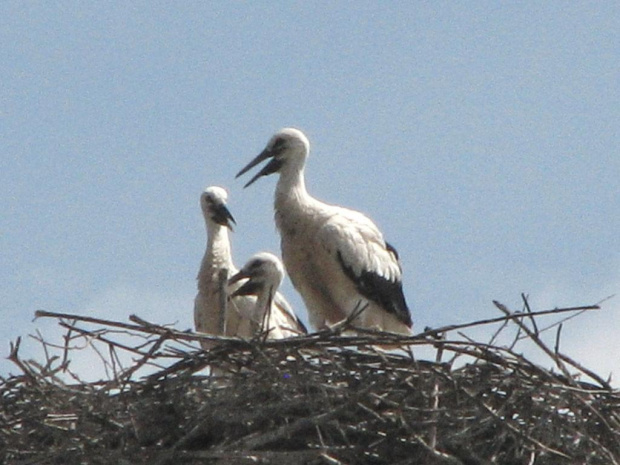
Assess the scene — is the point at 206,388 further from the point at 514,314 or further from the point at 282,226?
the point at 282,226

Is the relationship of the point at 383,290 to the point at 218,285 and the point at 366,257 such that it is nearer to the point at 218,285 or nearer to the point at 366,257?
the point at 366,257

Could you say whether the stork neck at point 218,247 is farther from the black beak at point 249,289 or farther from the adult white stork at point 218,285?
the black beak at point 249,289

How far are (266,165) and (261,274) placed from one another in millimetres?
1085

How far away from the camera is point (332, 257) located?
9797mm

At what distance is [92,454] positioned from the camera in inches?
255

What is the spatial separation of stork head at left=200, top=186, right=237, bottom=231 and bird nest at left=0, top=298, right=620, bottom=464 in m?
3.99

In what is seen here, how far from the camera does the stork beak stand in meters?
10.1

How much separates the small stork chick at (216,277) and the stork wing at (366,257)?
0.55m

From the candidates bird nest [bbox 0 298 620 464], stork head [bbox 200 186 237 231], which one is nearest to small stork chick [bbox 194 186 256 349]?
stork head [bbox 200 186 237 231]

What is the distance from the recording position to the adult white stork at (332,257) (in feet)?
32.2

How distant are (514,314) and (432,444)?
1.97 ft

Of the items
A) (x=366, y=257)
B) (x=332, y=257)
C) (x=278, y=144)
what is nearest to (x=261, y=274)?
(x=332, y=257)

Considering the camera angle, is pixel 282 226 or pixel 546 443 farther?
pixel 282 226

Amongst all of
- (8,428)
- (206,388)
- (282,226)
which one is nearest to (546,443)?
(206,388)
